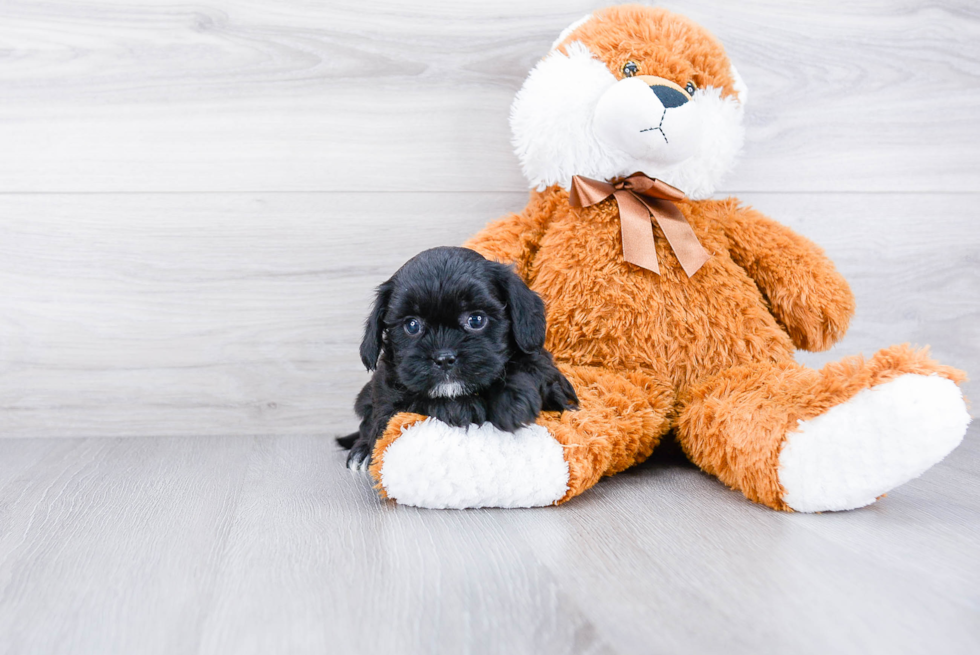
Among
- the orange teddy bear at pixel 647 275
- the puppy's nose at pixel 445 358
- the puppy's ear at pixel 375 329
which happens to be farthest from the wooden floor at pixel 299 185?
the puppy's nose at pixel 445 358

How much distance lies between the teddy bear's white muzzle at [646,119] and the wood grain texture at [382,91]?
1.26 feet

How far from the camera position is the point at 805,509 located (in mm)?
1004

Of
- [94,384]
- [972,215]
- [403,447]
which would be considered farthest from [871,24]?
[94,384]

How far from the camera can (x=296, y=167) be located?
154 centimetres

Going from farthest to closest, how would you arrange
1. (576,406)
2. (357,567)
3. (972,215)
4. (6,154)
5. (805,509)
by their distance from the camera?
(972,215) → (6,154) → (576,406) → (805,509) → (357,567)

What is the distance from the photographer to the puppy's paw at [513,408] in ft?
3.37

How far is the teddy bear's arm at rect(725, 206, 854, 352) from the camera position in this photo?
4.15ft

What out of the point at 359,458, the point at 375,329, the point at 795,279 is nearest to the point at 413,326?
the point at 375,329

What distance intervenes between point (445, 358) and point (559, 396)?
0.74 feet

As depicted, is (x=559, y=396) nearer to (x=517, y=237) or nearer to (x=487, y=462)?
(x=487, y=462)

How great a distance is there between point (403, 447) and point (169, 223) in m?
→ 0.87

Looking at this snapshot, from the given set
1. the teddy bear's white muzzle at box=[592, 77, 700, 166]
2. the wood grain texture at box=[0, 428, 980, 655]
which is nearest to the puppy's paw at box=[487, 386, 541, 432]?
the wood grain texture at box=[0, 428, 980, 655]

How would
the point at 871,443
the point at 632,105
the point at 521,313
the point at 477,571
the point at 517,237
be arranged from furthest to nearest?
the point at 517,237, the point at 632,105, the point at 521,313, the point at 871,443, the point at 477,571

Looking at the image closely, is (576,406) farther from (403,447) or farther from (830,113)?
(830,113)
